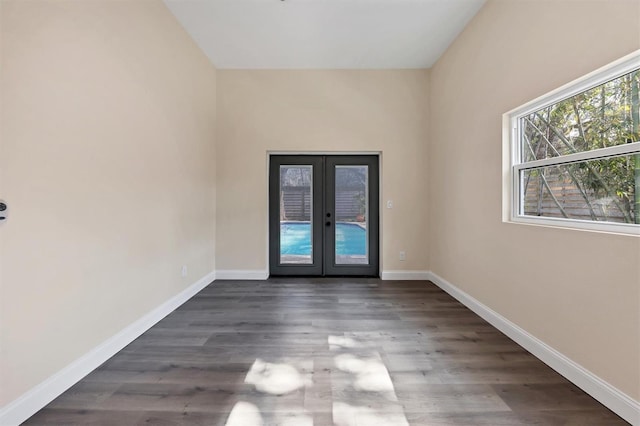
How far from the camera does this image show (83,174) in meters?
1.83

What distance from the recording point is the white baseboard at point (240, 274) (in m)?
4.15

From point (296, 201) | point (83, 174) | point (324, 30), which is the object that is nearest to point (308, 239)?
point (296, 201)

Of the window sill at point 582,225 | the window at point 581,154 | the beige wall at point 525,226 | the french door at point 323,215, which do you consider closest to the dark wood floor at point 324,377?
the beige wall at point 525,226

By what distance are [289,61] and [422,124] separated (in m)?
2.20

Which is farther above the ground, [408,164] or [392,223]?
[408,164]

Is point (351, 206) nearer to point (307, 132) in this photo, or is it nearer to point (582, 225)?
point (307, 132)

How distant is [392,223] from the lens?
13.7ft

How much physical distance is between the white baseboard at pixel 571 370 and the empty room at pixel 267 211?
12 millimetres

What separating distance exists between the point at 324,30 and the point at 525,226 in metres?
2.96

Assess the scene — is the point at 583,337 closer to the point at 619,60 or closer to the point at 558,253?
the point at 558,253

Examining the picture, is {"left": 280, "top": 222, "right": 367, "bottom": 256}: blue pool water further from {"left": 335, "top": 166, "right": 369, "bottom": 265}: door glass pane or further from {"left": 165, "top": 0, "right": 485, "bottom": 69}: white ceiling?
{"left": 165, "top": 0, "right": 485, "bottom": 69}: white ceiling

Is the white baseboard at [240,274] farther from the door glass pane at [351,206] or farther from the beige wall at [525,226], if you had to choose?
the beige wall at [525,226]

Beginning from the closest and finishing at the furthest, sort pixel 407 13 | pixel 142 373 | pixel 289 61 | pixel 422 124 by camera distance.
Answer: pixel 142 373 → pixel 407 13 → pixel 289 61 → pixel 422 124

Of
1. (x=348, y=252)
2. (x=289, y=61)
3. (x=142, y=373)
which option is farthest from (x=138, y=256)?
(x=289, y=61)
